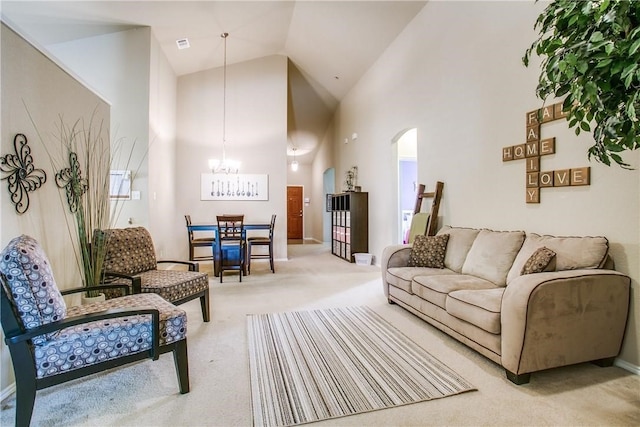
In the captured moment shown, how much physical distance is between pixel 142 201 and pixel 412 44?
4.60m

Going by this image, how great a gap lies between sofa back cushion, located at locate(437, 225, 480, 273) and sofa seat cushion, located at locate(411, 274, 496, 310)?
0.28 metres

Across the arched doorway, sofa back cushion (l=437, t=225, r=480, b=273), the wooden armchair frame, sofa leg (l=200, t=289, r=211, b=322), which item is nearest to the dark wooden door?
the arched doorway

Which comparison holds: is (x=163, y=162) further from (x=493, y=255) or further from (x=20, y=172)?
(x=493, y=255)

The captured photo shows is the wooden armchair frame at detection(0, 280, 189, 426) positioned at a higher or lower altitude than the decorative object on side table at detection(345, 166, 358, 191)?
lower

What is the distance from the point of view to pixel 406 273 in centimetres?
314

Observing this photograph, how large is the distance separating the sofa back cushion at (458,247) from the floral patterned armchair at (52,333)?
255 centimetres

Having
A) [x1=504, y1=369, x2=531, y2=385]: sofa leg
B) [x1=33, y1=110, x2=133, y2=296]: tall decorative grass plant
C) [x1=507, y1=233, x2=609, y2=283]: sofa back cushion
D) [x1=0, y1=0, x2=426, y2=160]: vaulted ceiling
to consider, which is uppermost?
[x1=0, y1=0, x2=426, y2=160]: vaulted ceiling

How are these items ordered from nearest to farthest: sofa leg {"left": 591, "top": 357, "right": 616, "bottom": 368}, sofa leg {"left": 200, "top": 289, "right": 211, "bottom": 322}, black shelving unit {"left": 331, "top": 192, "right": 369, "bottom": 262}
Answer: sofa leg {"left": 591, "top": 357, "right": 616, "bottom": 368} → sofa leg {"left": 200, "top": 289, "right": 211, "bottom": 322} → black shelving unit {"left": 331, "top": 192, "right": 369, "bottom": 262}

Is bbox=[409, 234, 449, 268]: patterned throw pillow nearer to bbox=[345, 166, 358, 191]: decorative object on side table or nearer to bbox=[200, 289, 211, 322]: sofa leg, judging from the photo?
bbox=[200, 289, 211, 322]: sofa leg

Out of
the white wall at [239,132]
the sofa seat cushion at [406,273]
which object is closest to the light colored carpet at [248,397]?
the sofa seat cushion at [406,273]

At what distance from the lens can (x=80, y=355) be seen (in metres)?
1.62

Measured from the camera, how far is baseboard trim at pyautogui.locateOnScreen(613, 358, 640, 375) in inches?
81.1

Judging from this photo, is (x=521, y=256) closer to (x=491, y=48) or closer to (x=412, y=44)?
(x=491, y=48)

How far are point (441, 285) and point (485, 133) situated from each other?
5.73ft
